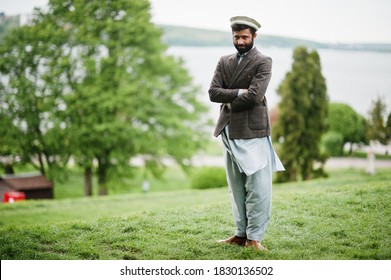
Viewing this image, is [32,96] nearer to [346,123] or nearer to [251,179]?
[346,123]

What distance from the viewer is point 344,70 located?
11125mm

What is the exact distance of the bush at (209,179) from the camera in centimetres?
1471

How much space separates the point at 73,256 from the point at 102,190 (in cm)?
1059

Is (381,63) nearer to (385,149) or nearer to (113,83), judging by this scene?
(385,149)

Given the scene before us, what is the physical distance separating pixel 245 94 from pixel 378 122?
22.1 feet

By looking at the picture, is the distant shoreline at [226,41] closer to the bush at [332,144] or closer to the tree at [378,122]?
the tree at [378,122]

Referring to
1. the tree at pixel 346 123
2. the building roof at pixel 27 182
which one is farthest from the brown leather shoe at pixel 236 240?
the building roof at pixel 27 182

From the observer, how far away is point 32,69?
43.8ft

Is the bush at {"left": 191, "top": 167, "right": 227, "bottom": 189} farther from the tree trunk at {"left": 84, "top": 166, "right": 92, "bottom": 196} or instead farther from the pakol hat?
the pakol hat

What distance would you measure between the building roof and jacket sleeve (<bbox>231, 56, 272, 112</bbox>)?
1183cm

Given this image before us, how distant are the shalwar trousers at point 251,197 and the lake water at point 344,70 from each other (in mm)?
5591

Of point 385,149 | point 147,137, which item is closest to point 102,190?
point 147,137

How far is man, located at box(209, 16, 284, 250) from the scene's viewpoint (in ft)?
14.4

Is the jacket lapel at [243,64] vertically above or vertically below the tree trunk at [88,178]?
above
